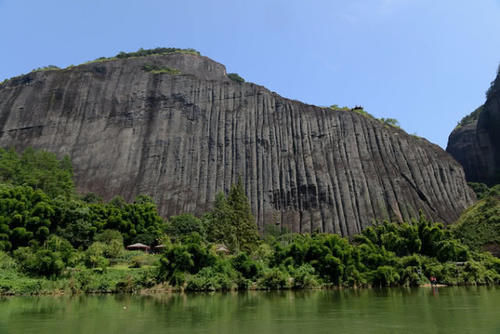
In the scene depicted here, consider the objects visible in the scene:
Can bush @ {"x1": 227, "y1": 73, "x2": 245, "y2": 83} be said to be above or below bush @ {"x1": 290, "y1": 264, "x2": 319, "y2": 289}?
above

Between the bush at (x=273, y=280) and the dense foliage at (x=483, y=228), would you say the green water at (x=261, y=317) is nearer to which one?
the bush at (x=273, y=280)

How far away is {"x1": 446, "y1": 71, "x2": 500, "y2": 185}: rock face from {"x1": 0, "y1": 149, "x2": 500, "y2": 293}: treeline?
45.1 meters

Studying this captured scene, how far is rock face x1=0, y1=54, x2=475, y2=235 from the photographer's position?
58.2 m

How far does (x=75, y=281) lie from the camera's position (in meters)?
27.3

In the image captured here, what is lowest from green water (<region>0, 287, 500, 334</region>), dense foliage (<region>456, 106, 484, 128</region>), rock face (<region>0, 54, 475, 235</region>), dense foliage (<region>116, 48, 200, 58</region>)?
green water (<region>0, 287, 500, 334</region>)

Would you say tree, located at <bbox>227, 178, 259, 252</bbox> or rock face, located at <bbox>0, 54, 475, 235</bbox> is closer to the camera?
tree, located at <bbox>227, 178, 259, 252</bbox>

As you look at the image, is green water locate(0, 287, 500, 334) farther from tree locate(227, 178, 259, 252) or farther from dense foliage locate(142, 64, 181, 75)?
dense foliage locate(142, 64, 181, 75)

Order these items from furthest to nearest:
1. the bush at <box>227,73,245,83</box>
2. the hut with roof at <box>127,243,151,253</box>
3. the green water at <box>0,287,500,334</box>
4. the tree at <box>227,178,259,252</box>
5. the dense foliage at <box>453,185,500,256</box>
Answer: the bush at <box>227,73,245,83</box> < the tree at <box>227,178,259,252</box> < the hut with roof at <box>127,243,151,253</box> < the dense foliage at <box>453,185,500,256</box> < the green water at <box>0,287,500,334</box>

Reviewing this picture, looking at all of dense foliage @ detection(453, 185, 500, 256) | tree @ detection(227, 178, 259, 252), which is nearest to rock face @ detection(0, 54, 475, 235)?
dense foliage @ detection(453, 185, 500, 256)

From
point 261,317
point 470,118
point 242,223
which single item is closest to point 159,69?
point 242,223

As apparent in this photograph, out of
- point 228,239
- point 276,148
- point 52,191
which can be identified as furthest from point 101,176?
point 228,239

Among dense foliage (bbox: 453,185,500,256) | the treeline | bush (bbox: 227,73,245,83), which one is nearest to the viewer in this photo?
the treeline

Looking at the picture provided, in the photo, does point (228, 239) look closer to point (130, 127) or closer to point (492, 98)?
point (130, 127)

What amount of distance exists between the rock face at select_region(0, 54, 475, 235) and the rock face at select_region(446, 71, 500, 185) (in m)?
17.8
